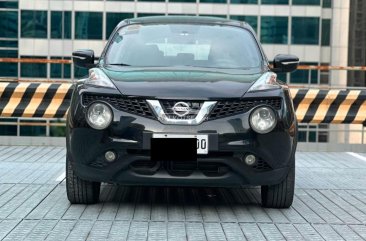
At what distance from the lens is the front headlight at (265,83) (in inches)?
216

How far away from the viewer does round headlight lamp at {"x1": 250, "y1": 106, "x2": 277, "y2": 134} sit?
5332mm

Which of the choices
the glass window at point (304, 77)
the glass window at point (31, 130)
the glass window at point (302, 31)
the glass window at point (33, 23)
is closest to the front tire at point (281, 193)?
the glass window at point (31, 130)

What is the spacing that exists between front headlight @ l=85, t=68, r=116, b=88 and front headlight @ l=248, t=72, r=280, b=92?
1146 mm

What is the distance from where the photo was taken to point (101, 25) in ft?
174

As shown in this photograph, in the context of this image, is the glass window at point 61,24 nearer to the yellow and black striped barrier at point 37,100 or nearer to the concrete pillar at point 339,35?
the concrete pillar at point 339,35

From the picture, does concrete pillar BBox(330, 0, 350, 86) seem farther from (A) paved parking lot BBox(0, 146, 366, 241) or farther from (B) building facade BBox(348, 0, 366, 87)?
(A) paved parking lot BBox(0, 146, 366, 241)

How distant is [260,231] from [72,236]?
4.46 ft

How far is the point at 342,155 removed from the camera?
10.5 metres

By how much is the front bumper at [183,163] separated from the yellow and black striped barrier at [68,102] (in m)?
4.70

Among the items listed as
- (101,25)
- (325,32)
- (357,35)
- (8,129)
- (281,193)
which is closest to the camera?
(281,193)

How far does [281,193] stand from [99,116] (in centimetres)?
168

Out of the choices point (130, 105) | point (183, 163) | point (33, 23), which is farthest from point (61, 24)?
point (183, 163)

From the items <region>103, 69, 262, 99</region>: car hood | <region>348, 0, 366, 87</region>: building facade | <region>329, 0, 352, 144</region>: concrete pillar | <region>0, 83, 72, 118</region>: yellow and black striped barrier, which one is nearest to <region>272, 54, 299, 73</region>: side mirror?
<region>103, 69, 262, 99</region>: car hood

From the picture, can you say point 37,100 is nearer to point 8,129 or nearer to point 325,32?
point 8,129
